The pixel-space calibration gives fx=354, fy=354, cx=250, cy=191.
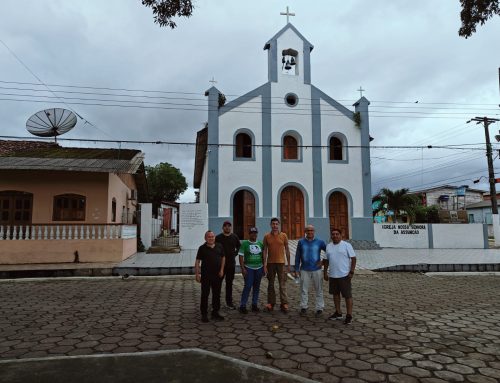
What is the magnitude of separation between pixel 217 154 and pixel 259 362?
12714 millimetres

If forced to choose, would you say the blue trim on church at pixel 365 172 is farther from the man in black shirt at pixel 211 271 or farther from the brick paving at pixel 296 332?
the man in black shirt at pixel 211 271

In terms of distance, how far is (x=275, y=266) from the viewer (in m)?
5.93

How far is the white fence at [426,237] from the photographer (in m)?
16.8

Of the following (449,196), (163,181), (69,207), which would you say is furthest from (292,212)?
(449,196)

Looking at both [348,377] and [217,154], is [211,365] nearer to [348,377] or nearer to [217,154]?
[348,377]

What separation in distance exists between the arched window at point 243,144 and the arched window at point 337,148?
3.85 m

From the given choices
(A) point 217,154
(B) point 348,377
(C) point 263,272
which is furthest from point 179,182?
(B) point 348,377

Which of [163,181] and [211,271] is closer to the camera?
[211,271]

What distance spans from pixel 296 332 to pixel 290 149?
13.1 meters

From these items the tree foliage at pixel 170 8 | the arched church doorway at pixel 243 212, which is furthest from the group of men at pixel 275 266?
the arched church doorway at pixel 243 212

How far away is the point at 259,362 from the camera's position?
3.66 m

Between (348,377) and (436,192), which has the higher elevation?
(436,192)

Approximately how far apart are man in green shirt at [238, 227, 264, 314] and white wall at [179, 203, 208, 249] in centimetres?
950

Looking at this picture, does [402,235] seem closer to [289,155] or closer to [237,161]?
[289,155]
